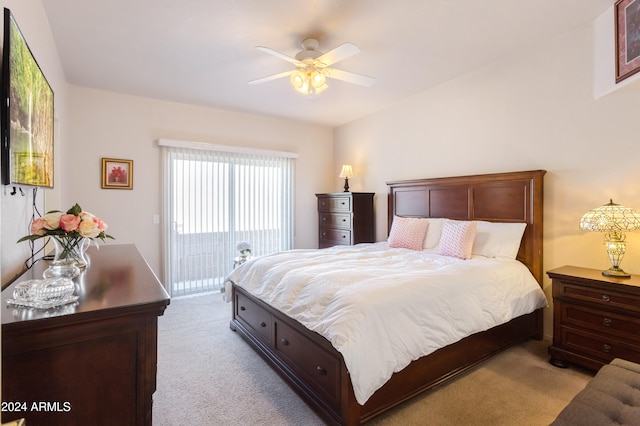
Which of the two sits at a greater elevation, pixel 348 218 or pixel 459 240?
pixel 348 218

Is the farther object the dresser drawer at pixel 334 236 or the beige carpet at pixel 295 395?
the dresser drawer at pixel 334 236

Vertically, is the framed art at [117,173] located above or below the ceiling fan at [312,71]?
below

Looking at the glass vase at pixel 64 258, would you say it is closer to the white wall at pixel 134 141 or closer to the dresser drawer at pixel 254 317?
the dresser drawer at pixel 254 317

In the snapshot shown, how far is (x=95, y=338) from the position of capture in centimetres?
108

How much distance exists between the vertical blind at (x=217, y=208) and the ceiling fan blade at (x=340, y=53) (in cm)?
256

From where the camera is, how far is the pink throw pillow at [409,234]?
351 cm

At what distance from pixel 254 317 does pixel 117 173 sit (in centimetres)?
279

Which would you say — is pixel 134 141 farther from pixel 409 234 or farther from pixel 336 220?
pixel 409 234

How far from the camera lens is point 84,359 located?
1.07 m

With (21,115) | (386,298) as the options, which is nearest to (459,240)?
(386,298)

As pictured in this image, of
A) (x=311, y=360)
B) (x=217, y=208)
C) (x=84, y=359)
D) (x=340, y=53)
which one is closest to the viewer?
(x=84, y=359)

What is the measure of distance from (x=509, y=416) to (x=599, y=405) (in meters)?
0.80

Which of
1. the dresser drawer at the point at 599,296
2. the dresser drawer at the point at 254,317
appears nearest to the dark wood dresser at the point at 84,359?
the dresser drawer at the point at 254,317

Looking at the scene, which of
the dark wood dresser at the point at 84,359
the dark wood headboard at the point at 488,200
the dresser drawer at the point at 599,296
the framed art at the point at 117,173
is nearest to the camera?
the dark wood dresser at the point at 84,359
